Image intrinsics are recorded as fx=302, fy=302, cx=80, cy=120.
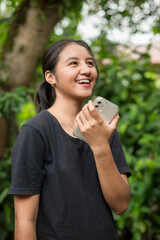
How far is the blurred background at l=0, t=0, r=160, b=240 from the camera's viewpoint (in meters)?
3.08

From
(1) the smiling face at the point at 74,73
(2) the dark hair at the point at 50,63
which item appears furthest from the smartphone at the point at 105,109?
(2) the dark hair at the point at 50,63

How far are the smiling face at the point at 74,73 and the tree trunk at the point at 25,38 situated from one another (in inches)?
69.0

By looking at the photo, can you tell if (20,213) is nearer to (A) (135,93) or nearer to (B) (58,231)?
(B) (58,231)

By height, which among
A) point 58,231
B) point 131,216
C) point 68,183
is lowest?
point 131,216

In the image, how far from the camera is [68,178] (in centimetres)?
122

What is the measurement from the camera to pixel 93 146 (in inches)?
46.6

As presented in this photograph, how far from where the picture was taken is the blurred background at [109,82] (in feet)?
10.1

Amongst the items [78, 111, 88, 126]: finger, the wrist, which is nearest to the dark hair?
[78, 111, 88, 126]: finger

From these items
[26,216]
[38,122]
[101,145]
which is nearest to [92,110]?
[101,145]

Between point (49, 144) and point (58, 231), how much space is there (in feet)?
1.14

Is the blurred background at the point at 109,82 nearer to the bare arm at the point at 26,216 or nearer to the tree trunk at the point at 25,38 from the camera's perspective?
the tree trunk at the point at 25,38

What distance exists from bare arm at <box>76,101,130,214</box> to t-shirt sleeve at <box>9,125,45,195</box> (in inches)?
7.9

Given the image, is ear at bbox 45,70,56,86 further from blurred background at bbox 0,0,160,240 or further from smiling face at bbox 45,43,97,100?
blurred background at bbox 0,0,160,240

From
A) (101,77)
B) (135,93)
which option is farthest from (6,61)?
(135,93)
